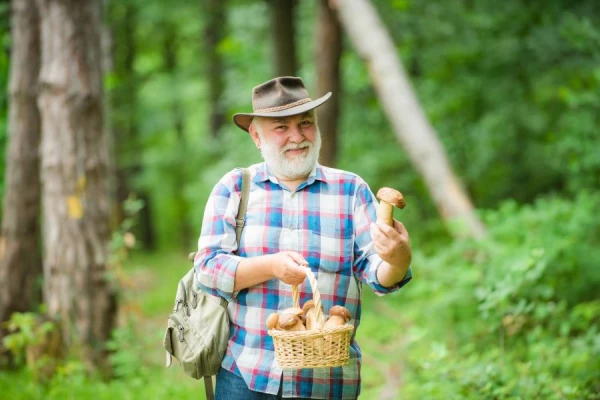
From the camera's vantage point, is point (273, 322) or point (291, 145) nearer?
point (273, 322)

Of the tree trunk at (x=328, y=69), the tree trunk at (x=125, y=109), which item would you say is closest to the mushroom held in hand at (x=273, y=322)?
the tree trunk at (x=328, y=69)

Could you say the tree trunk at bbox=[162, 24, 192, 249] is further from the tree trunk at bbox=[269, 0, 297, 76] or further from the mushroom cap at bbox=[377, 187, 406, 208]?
the mushroom cap at bbox=[377, 187, 406, 208]

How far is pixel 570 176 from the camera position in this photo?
9.45m

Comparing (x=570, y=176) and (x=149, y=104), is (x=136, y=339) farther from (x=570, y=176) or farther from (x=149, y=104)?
(x=149, y=104)

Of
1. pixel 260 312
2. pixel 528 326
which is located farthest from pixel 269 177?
pixel 528 326

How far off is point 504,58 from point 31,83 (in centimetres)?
686

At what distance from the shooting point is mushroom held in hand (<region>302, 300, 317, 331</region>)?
2385 mm

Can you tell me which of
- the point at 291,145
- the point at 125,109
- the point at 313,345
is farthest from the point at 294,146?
the point at 125,109

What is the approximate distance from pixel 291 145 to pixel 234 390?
3.50ft

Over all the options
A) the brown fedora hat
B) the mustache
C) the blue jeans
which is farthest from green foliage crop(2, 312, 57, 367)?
the mustache

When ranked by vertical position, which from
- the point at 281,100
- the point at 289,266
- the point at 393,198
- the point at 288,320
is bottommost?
the point at 288,320

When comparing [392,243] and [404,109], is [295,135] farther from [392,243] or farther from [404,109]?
[404,109]

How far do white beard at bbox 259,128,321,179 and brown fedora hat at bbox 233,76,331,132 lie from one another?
6.0 inches

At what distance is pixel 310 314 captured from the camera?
247 cm
